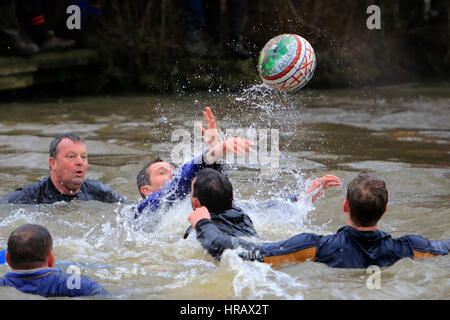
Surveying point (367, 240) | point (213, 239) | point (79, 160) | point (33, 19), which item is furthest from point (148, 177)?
point (33, 19)

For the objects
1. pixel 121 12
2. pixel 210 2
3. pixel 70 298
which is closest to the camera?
pixel 70 298

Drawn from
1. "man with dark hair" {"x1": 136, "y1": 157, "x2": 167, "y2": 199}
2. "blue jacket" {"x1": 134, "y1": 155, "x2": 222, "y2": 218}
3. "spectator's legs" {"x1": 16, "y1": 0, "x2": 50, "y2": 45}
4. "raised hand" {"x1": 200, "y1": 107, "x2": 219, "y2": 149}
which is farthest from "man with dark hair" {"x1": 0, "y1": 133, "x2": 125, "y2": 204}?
"spectator's legs" {"x1": 16, "y1": 0, "x2": 50, "y2": 45}

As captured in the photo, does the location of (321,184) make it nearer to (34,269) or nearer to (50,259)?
(50,259)

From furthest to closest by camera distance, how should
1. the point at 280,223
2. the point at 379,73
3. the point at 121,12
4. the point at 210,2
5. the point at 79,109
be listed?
the point at 379,73
the point at 121,12
the point at 210,2
the point at 79,109
the point at 280,223

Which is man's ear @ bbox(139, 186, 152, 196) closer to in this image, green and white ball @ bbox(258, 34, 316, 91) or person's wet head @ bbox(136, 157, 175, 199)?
person's wet head @ bbox(136, 157, 175, 199)

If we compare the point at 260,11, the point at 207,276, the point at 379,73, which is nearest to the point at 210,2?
the point at 260,11

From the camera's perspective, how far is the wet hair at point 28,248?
13.4ft

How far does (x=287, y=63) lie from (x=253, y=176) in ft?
6.65

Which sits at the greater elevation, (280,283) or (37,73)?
(37,73)

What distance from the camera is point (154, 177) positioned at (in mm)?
6453

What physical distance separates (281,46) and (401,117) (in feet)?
18.8

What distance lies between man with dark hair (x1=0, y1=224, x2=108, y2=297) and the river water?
0.09m

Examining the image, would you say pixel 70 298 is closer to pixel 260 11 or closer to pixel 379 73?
pixel 260 11

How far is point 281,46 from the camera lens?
22.0 ft
